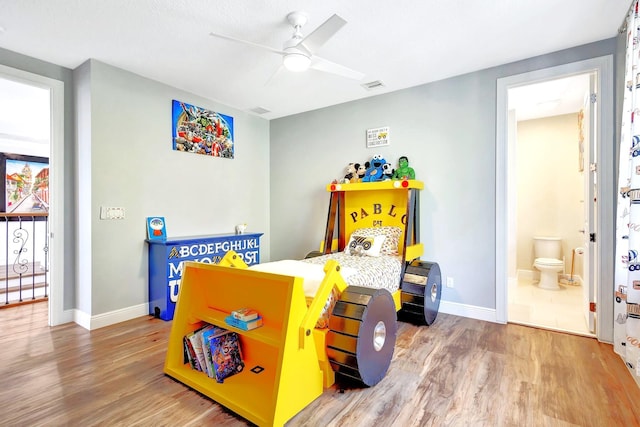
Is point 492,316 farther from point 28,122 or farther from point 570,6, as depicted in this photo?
point 28,122

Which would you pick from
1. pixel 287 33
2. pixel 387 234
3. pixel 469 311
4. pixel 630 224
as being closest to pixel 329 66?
pixel 287 33

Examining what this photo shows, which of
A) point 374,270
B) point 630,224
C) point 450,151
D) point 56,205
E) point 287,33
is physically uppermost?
point 287,33

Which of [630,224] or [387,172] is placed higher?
[387,172]

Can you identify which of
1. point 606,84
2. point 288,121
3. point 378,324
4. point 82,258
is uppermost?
point 288,121

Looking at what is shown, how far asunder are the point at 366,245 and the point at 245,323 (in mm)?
1852

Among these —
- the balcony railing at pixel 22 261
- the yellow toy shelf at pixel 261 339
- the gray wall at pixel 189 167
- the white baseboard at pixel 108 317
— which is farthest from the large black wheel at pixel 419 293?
the balcony railing at pixel 22 261

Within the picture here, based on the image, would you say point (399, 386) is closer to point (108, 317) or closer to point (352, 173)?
point (352, 173)

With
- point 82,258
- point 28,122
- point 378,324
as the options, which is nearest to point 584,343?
point 378,324

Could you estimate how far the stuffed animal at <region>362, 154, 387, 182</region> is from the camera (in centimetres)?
380

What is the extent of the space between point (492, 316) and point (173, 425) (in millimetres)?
2951

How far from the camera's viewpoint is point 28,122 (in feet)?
17.2

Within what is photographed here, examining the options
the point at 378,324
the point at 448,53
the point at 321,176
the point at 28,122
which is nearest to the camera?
the point at 378,324

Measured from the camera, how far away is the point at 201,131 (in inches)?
158

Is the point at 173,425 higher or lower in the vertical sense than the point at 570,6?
lower
